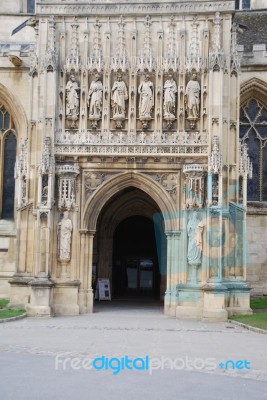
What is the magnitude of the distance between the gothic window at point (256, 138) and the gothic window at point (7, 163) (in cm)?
954

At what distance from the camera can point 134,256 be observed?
34.2m

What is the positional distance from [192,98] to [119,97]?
2.41 metres

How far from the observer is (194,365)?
1244cm

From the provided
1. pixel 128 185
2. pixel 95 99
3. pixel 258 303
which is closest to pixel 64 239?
pixel 128 185

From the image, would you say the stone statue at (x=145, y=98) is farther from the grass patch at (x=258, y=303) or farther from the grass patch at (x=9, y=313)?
the grass patch at (x=258, y=303)

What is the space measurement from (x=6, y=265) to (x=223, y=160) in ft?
33.8

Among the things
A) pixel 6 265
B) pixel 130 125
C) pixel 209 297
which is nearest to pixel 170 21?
pixel 130 125

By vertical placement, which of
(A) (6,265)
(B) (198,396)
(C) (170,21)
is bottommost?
(B) (198,396)

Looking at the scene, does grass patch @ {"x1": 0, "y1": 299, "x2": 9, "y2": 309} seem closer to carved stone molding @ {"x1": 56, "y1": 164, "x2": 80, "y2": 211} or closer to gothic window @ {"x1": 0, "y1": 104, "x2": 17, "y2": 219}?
gothic window @ {"x1": 0, "y1": 104, "x2": 17, "y2": 219}

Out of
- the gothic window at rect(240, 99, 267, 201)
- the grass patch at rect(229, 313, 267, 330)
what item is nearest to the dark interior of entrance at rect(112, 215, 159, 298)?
the gothic window at rect(240, 99, 267, 201)

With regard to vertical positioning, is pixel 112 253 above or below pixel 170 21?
below

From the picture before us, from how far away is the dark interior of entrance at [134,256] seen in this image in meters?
33.2

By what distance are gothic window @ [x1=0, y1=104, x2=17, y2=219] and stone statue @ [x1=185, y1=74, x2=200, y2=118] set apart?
28.9 feet

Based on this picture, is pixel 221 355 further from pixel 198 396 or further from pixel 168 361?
pixel 198 396
